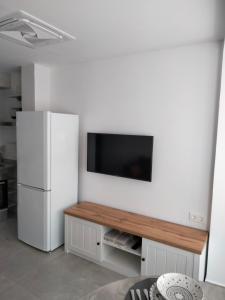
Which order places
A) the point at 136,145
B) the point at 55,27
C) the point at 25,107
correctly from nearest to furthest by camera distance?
the point at 55,27 < the point at 136,145 < the point at 25,107

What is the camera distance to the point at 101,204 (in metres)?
3.21

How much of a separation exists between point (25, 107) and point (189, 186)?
2.58 m

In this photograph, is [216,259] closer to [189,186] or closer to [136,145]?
[189,186]

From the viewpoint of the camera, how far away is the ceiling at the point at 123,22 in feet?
5.45

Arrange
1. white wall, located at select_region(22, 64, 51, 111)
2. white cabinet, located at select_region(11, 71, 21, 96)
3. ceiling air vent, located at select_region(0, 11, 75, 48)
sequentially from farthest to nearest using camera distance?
1. white cabinet, located at select_region(11, 71, 21, 96)
2. white wall, located at select_region(22, 64, 51, 111)
3. ceiling air vent, located at select_region(0, 11, 75, 48)

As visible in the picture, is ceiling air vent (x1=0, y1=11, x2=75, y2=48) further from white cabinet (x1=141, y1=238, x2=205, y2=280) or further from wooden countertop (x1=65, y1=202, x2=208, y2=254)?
white cabinet (x1=141, y1=238, x2=205, y2=280)

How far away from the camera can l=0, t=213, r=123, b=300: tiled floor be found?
230 cm

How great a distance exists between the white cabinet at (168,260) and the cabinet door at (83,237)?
1.95ft

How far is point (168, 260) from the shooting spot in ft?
7.55

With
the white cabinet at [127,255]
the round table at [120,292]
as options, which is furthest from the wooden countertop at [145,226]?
the round table at [120,292]

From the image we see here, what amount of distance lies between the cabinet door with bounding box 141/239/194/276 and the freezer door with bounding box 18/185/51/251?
50.0 inches

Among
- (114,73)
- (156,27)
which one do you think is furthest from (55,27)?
(114,73)

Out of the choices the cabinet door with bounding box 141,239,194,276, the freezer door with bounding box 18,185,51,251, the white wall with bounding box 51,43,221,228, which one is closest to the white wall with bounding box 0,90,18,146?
the freezer door with bounding box 18,185,51,251

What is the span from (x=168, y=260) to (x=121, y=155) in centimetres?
127
